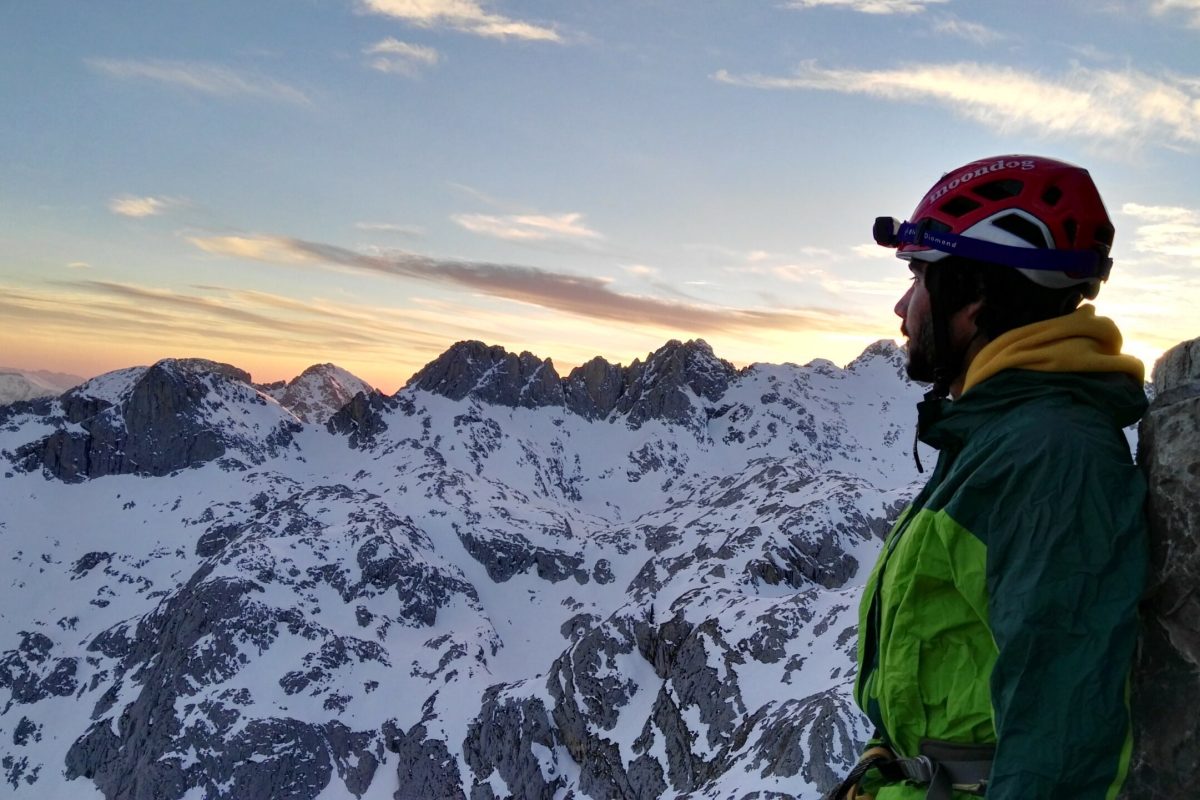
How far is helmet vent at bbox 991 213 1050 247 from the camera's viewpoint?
13.3 feet

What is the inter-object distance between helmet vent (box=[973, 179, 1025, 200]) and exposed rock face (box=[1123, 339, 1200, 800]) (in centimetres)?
147

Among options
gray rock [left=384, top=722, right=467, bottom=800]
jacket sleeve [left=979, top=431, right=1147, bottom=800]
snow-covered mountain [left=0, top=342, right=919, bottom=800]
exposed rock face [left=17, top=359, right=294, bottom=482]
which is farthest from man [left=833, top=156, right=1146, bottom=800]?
exposed rock face [left=17, top=359, right=294, bottom=482]

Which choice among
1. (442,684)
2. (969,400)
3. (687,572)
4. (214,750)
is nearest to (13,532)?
(214,750)

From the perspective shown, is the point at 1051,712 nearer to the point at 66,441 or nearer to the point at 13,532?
the point at 13,532

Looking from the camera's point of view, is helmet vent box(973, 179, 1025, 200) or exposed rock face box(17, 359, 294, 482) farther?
exposed rock face box(17, 359, 294, 482)

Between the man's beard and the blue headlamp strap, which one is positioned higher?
the blue headlamp strap

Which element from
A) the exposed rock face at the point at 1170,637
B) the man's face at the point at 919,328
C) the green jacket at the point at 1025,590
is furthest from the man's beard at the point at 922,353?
the exposed rock face at the point at 1170,637

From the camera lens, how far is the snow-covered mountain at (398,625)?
257ft

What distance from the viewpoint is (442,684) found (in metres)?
115

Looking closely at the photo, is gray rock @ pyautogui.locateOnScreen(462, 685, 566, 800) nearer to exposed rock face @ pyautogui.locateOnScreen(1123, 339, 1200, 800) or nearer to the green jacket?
exposed rock face @ pyautogui.locateOnScreen(1123, 339, 1200, 800)

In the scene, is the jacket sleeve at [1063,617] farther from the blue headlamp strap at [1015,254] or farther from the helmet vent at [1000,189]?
the helmet vent at [1000,189]

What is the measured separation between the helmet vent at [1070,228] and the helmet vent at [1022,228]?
0.13m

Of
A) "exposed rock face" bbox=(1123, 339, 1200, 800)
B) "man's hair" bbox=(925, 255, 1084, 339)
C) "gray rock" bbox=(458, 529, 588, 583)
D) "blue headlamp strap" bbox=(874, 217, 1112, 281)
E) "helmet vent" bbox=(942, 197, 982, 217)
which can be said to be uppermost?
"helmet vent" bbox=(942, 197, 982, 217)

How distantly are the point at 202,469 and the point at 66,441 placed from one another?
35231 mm
